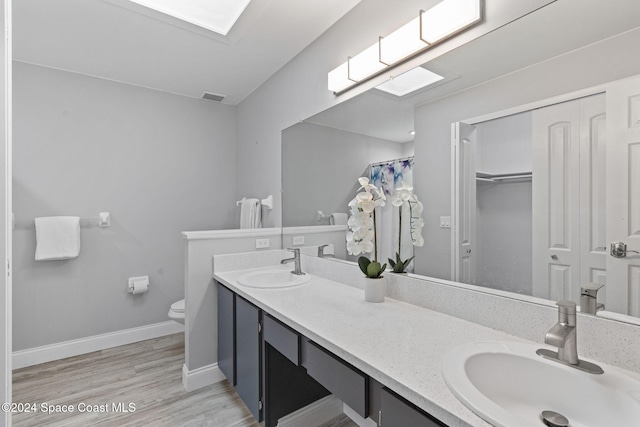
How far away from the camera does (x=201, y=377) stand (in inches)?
80.7

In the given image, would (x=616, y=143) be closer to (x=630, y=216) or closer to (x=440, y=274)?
(x=630, y=216)

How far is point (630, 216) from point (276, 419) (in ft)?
5.37

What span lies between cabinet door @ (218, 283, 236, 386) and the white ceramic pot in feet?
2.83

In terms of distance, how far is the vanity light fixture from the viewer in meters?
1.23

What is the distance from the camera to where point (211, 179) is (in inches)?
126

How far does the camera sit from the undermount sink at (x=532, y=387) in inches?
26.1

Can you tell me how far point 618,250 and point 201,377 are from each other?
2275mm

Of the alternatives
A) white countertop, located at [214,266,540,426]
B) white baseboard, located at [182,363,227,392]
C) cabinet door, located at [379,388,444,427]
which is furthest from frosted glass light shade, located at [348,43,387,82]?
white baseboard, located at [182,363,227,392]

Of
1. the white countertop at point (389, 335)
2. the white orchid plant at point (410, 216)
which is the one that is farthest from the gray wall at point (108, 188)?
the white orchid plant at point (410, 216)

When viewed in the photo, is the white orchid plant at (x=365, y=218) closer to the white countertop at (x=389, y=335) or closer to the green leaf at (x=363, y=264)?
the green leaf at (x=363, y=264)

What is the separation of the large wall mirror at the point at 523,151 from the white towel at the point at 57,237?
8.25 ft

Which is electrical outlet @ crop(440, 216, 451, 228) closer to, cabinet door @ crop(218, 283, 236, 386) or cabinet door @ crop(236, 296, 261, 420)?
cabinet door @ crop(236, 296, 261, 420)

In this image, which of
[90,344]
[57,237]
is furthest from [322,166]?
[90,344]

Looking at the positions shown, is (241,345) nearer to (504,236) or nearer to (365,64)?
(504,236)
